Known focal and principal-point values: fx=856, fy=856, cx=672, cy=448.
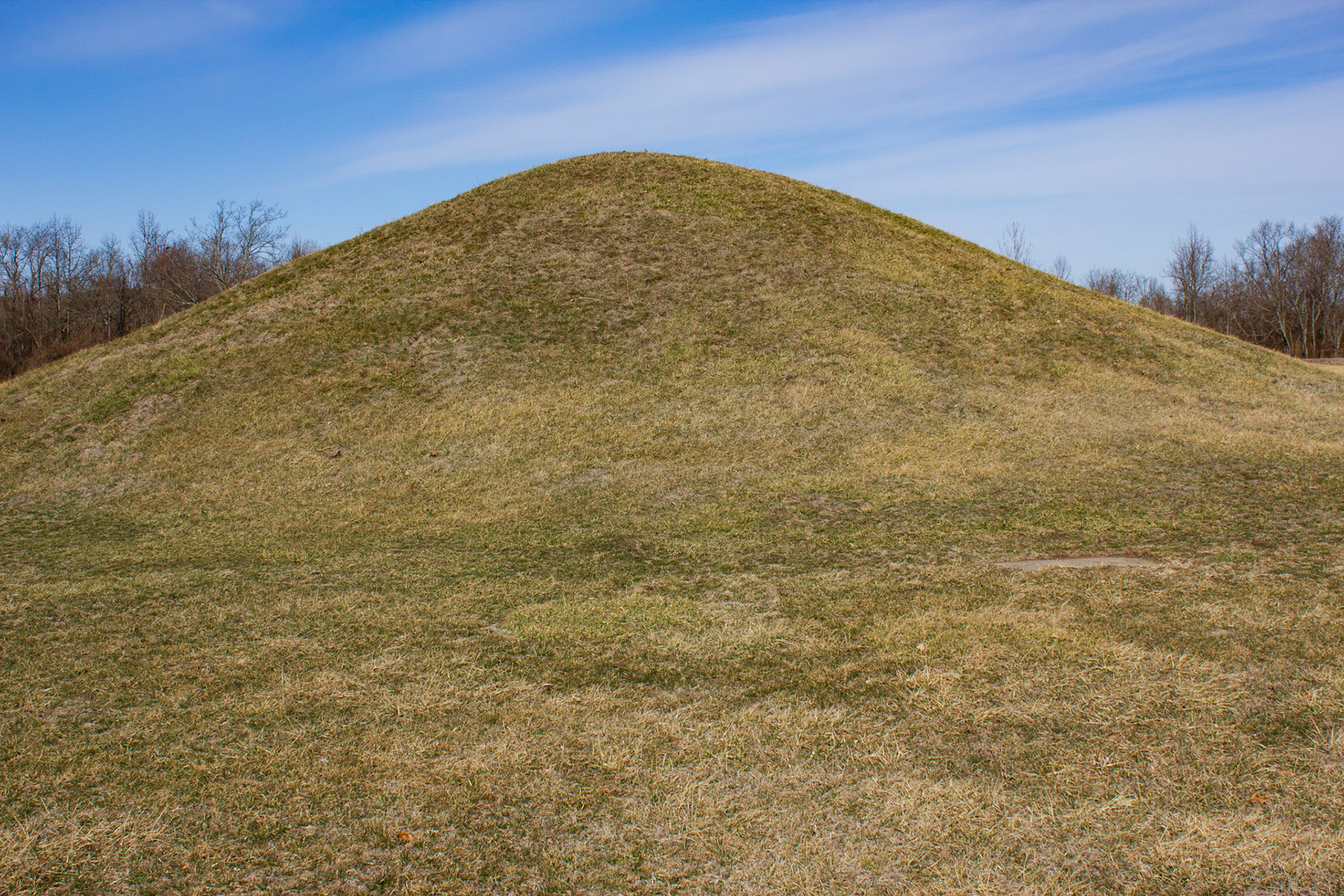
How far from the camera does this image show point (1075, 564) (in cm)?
738

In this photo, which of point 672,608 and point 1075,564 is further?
point 1075,564

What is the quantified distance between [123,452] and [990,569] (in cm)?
1312

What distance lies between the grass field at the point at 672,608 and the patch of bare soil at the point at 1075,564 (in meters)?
0.21

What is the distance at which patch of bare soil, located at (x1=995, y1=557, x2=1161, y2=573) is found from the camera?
23.8 ft

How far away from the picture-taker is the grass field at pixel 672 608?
11.8 ft

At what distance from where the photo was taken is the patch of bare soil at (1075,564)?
7250 millimetres

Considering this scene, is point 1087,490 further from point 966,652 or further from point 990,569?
point 966,652

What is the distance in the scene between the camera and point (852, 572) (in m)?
7.41

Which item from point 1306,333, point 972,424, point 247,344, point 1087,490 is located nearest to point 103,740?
point 1087,490

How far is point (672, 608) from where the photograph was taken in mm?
6641

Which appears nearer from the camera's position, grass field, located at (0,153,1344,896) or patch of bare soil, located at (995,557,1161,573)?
grass field, located at (0,153,1344,896)

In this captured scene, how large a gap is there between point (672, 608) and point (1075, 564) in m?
3.56

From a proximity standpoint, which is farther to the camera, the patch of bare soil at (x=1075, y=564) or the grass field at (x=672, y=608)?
the patch of bare soil at (x=1075, y=564)

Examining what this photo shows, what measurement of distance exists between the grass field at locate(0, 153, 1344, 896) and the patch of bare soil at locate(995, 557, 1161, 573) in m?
0.21
